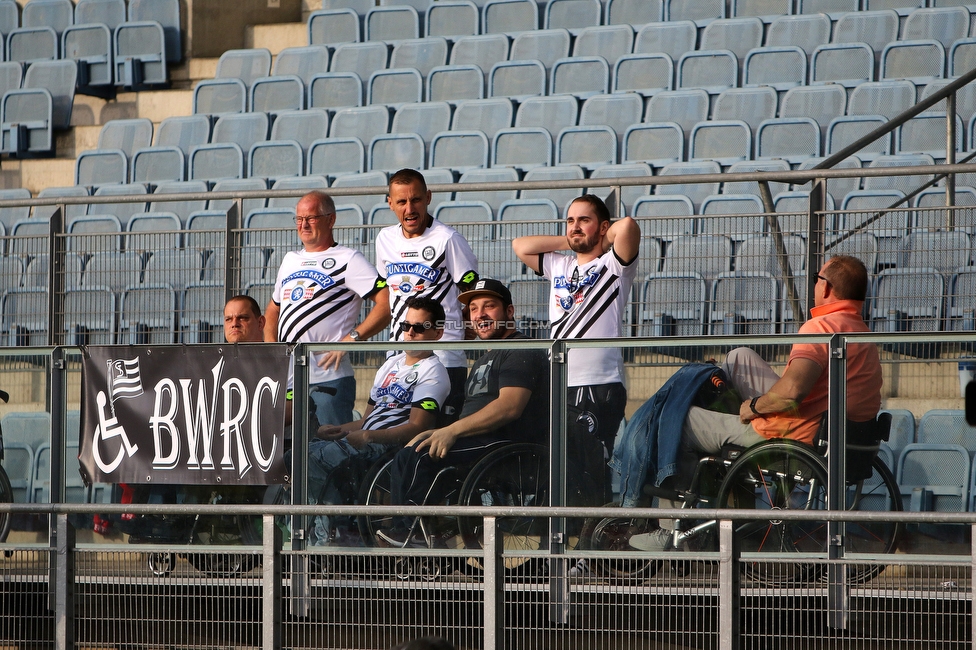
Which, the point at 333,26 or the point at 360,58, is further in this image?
the point at 333,26

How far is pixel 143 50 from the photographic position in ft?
36.7

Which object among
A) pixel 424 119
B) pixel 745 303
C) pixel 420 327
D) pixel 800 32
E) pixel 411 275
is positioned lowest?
pixel 420 327

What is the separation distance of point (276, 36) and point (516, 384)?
28.2ft

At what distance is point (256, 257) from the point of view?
599cm

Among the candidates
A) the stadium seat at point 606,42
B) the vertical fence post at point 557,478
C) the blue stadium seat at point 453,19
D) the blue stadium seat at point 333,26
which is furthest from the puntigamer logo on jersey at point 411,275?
the blue stadium seat at point 333,26

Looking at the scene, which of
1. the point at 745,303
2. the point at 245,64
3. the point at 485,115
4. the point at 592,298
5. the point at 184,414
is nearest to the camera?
the point at 184,414

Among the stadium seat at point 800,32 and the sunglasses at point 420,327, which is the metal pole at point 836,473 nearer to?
the sunglasses at point 420,327

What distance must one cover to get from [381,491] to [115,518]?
42.5 inches

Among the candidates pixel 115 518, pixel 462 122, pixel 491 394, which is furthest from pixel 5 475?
pixel 462 122

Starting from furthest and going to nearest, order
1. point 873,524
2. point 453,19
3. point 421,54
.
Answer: point 453,19
point 421,54
point 873,524

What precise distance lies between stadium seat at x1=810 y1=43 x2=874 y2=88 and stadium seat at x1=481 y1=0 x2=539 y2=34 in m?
2.76

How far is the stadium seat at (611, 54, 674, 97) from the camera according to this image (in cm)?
929

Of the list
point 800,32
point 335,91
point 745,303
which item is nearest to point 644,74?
point 800,32

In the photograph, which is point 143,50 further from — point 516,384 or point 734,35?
point 516,384
